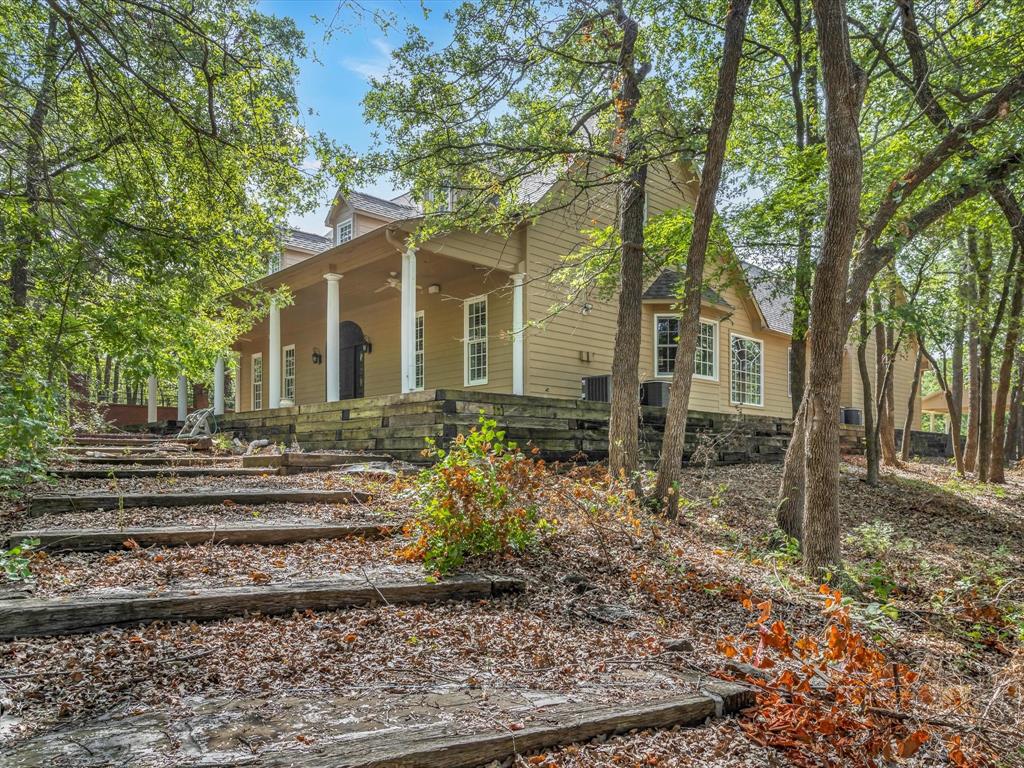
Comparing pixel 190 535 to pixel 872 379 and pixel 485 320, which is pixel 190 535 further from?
pixel 872 379

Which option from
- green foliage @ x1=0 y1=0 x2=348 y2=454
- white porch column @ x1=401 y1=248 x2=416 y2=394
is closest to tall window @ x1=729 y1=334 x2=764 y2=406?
white porch column @ x1=401 y1=248 x2=416 y2=394

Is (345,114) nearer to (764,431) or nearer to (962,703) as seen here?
(962,703)

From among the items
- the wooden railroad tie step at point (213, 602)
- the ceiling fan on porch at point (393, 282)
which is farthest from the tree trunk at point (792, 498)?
the ceiling fan on porch at point (393, 282)

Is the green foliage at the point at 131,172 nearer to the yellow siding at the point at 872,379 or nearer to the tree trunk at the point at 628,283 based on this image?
the tree trunk at the point at 628,283

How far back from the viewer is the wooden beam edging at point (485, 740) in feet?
5.22

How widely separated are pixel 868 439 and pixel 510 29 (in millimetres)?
7485

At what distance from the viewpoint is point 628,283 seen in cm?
632

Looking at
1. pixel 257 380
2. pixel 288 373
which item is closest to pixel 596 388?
pixel 288 373

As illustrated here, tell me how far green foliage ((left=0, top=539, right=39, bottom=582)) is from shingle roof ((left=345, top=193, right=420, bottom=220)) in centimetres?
1074

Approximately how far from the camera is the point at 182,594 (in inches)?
100

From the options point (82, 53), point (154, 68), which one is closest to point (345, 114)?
point (154, 68)

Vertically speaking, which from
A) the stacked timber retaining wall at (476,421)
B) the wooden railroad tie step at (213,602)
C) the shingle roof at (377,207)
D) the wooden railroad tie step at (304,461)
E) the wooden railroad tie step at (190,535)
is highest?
the shingle roof at (377,207)

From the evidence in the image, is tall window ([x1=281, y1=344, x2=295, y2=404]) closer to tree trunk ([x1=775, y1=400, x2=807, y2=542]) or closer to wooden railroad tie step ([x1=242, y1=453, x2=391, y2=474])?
wooden railroad tie step ([x1=242, y1=453, x2=391, y2=474])

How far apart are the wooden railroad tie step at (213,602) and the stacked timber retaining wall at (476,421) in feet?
10.8
